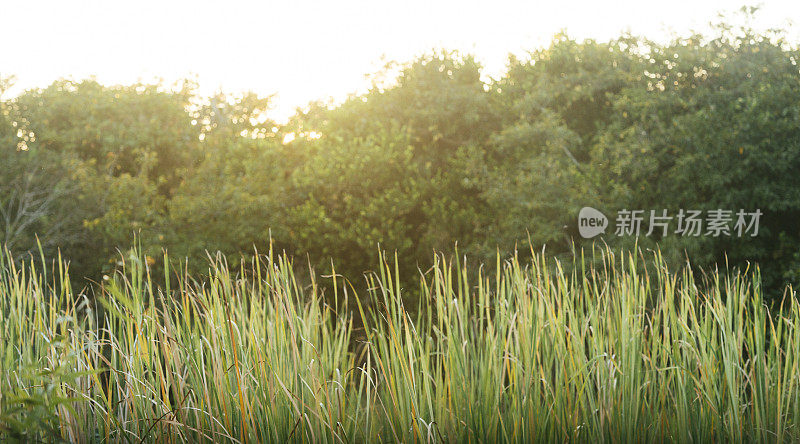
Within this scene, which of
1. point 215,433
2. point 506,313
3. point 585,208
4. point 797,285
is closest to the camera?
point 215,433

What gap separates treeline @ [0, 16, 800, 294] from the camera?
8.16m

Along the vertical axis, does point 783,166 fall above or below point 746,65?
below

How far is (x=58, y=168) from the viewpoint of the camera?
31.6 ft

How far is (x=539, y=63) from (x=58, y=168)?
682cm

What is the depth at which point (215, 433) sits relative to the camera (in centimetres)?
226

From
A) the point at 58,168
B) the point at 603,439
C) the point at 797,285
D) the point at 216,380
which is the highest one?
the point at 58,168

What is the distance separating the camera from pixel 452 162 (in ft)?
32.2

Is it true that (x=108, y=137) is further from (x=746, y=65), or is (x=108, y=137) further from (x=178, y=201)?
(x=746, y=65)

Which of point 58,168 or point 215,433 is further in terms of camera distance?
point 58,168

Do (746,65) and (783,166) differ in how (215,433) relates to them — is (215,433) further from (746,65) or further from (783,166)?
(746,65)

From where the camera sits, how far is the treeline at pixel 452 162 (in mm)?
8156

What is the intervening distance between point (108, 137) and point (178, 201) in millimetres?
1819

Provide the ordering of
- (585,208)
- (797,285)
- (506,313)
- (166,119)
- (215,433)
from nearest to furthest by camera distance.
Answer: (215,433), (506,313), (797,285), (585,208), (166,119)

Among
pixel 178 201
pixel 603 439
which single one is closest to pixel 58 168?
pixel 178 201
